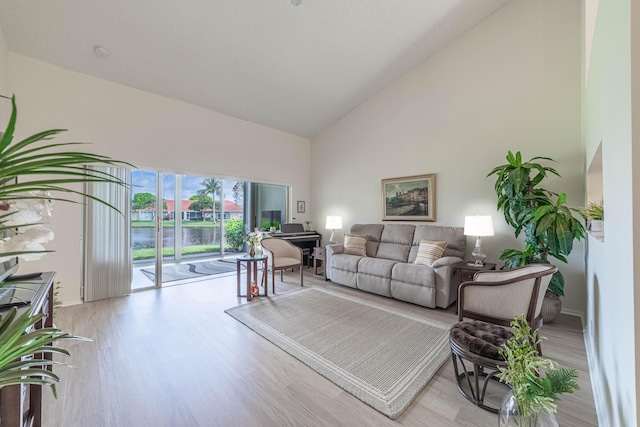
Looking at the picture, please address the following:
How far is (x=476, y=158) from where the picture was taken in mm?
3959

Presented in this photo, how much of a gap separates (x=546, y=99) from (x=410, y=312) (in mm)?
3251

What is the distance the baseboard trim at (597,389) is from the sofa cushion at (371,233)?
284cm

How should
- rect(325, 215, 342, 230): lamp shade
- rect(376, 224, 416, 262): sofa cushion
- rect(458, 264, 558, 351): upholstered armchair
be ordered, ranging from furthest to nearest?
rect(325, 215, 342, 230): lamp shade
rect(376, 224, 416, 262): sofa cushion
rect(458, 264, 558, 351): upholstered armchair

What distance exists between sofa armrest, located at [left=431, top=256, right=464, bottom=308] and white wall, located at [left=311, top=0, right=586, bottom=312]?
0.90 m

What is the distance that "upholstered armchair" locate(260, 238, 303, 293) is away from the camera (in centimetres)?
421

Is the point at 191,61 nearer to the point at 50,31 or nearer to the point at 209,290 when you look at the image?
the point at 50,31

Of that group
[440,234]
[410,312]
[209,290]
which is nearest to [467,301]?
[410,312]

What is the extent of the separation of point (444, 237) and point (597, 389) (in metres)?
2.33

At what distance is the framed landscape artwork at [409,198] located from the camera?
4422 millimetres

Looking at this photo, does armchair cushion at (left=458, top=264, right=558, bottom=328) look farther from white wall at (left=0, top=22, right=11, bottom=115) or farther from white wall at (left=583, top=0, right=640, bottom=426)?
white wall at (left=0, top=22, right=11, bottom=115)

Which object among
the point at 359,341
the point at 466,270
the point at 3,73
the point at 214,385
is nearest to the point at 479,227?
the point at 466,270

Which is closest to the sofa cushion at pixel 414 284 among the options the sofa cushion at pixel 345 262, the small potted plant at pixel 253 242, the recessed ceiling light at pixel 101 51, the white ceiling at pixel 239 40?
the sofa cushion at pixel 345 262

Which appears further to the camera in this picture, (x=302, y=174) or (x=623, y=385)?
(x=302, y=174)

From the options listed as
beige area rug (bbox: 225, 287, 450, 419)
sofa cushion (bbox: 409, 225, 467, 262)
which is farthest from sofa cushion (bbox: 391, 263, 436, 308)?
sofa cushion (bbox: 409, 225, 467, 262)
